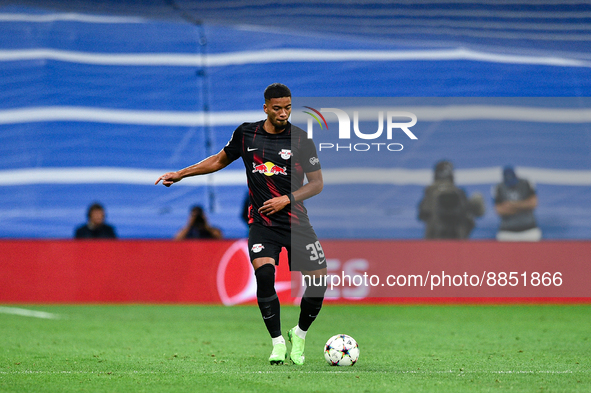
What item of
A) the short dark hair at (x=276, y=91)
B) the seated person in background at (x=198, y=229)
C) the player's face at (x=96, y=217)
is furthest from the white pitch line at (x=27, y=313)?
the short dark hair at (x=276, y=91)

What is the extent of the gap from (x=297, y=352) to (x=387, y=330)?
109 inches

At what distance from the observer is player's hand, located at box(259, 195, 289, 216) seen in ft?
18.6

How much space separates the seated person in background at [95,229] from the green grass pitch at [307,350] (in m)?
1.34

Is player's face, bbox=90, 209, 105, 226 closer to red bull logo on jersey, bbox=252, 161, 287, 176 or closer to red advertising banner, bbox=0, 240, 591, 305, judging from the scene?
red advertising banner, bbox=0, 240, 591, 305

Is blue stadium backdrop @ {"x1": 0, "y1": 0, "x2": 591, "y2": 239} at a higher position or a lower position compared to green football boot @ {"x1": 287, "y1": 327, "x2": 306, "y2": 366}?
higher

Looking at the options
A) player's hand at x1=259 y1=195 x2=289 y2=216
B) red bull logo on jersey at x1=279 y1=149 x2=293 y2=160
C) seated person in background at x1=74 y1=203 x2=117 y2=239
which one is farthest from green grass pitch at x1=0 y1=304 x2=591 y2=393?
red bull logo on jersey at x1=279 y1=149 x2=293 y2=160

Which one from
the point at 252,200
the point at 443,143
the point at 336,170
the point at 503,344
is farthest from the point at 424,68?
the point at 252,200

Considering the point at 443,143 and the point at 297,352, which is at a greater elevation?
the point at 443,143

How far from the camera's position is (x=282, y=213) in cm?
586

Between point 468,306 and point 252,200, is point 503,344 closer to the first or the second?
point 252,200

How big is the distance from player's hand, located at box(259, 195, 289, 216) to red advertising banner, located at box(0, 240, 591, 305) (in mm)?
5516

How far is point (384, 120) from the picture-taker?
42.4 ft

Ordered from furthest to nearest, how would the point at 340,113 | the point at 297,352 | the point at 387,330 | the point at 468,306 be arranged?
the point at 340,113, the point at 468,306, the point at 387,330, the point at 297,352

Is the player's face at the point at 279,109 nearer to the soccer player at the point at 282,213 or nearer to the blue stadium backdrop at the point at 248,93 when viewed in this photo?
the soccer player at the point at 282,213
